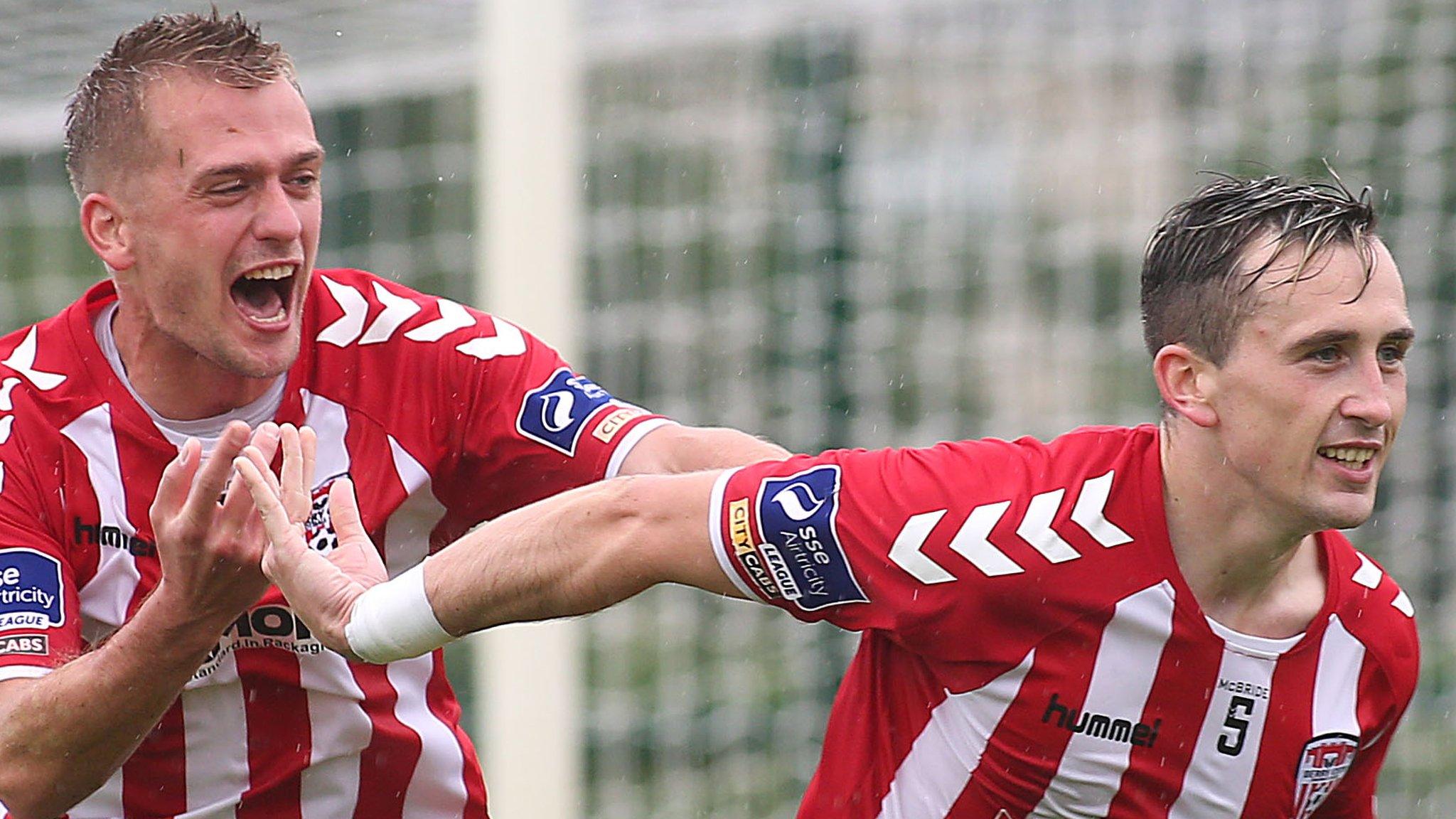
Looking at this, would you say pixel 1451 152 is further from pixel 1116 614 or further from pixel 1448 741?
pixel 1116 614

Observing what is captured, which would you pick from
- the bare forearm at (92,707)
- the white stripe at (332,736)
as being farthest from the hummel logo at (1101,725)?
the bare forearm at (92,707)

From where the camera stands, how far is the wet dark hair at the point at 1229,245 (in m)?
3.00

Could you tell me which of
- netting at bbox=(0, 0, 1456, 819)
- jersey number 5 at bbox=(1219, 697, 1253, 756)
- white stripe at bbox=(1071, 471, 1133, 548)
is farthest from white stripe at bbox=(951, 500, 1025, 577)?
netting at bbox=(0, 0, 1456, 819)

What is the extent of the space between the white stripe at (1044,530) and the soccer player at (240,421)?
583 millimetres

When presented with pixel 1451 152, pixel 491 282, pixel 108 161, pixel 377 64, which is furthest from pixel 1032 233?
pixel 108 161

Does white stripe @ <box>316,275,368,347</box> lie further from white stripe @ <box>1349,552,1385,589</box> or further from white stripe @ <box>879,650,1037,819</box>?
white stripe @ <box>1349,552,1385,589</box>

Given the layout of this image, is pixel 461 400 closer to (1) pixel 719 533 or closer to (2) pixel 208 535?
(2) pixel 208 535

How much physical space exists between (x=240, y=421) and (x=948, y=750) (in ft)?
4.23

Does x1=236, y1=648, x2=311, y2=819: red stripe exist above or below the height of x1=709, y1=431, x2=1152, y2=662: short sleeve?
below

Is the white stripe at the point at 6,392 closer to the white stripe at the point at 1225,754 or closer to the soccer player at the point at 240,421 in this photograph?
the soccer player at the point at 240,421

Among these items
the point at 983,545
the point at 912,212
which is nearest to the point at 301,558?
the point at 983,545

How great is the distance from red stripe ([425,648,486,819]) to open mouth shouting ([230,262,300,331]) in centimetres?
72

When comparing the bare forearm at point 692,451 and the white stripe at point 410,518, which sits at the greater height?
the bare forearm at point 692,451

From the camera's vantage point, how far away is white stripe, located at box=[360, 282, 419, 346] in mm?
3523
